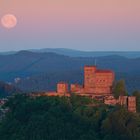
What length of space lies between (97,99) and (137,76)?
73.2m

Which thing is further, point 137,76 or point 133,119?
Answer: point 137,76

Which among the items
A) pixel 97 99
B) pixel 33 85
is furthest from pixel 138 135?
pixel 33 85

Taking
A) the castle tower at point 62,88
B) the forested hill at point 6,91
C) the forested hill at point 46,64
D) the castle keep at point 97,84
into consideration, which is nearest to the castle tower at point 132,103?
the castle keep at point 97,84

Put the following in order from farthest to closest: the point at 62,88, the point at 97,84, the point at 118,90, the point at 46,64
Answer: the point at 46,64
the point at 97,84
the point at 62,88
the point at 118,90

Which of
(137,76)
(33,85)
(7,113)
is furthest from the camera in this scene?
(137,76)

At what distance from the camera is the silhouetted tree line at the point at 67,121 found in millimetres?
49219

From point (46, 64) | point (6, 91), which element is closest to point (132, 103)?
point (6, 91)

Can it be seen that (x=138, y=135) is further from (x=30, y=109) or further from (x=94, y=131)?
(x=30, y=109)

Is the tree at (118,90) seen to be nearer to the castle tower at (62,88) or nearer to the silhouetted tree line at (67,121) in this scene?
the silhouetted tree line at (67,121)

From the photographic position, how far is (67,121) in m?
51.5

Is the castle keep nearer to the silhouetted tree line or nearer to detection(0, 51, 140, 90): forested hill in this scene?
the silhouetted tree line

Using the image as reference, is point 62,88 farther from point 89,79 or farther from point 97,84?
point 97,84

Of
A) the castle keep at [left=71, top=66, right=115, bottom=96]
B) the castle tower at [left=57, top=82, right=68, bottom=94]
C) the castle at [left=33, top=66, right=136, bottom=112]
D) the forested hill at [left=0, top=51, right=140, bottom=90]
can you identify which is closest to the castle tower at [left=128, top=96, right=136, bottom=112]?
the castle at [left=33, top=66, right=136, bottom=112]

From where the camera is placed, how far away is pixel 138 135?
48.8 meters
